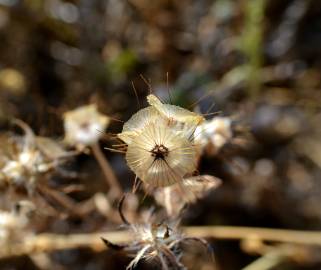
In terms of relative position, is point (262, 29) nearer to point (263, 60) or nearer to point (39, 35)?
point (263, 60)

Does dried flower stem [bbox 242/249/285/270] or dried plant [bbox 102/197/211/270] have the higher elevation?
dried plant [bbox 102/197/211/270]

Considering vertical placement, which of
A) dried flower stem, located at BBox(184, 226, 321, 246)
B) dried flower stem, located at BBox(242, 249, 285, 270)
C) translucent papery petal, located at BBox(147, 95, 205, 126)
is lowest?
dried flower stem, located at BBox(242, 249, 285, 270)

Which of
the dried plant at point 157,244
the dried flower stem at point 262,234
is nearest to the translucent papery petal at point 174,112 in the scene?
the dried plant at point 157,244

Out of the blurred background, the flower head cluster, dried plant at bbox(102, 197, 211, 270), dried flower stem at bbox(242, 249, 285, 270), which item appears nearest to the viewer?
the flower head cluster

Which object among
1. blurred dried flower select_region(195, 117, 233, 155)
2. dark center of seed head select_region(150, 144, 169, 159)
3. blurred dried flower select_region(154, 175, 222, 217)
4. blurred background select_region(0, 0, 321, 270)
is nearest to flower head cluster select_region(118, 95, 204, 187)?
dark center of seed head select_region(150, 144, 169, 159)

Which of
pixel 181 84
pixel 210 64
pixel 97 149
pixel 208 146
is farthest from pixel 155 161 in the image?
pixel 210 64

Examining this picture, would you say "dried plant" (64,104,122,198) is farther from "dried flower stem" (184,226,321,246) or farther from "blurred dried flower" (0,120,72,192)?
"dried flower stem" (184,226,321,246)

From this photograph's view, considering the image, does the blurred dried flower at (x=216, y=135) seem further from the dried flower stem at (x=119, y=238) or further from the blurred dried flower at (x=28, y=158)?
the blurred dried flower at (x=28, y=158)

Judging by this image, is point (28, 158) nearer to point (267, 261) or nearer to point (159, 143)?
point (159, 143)
